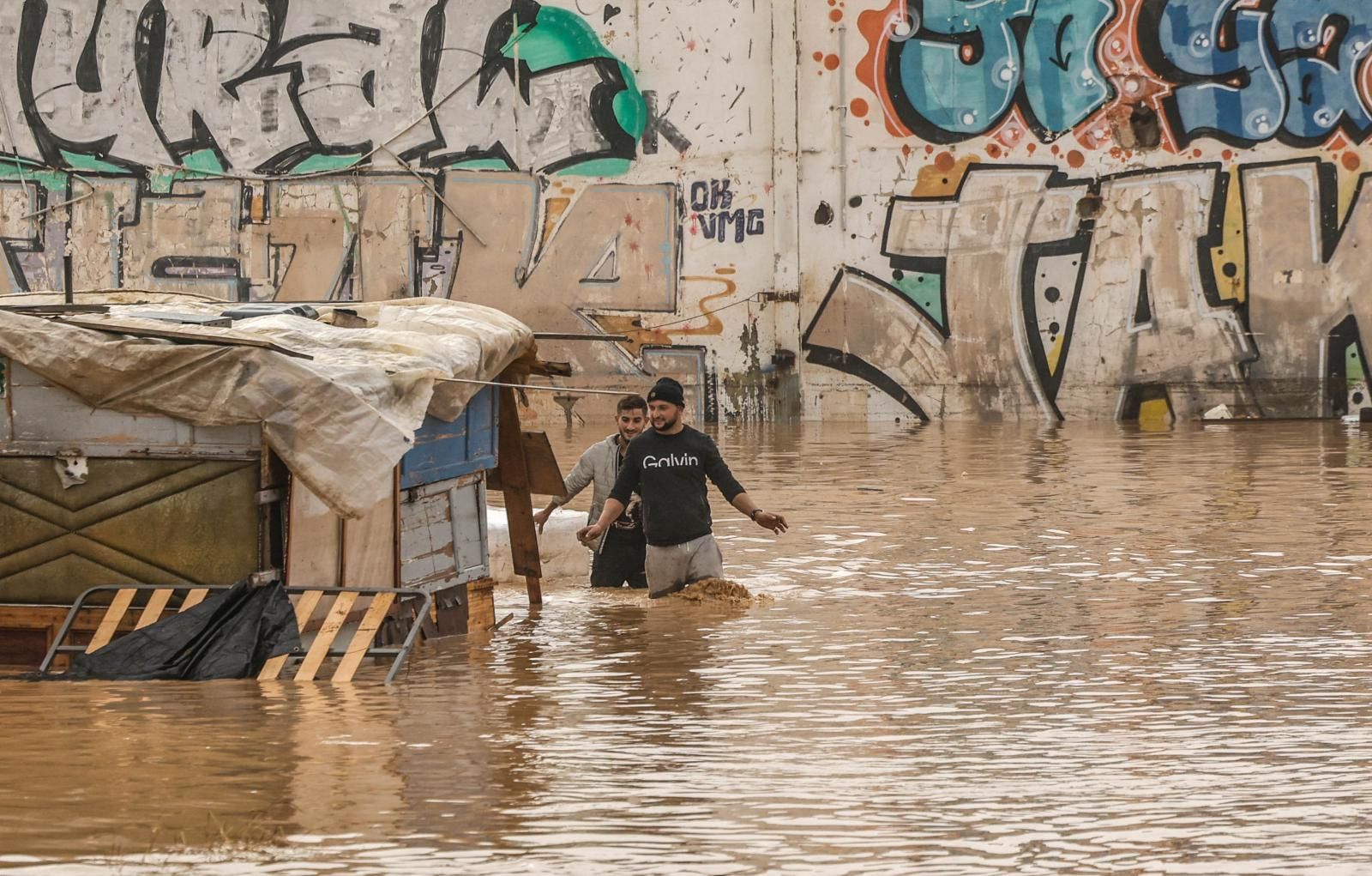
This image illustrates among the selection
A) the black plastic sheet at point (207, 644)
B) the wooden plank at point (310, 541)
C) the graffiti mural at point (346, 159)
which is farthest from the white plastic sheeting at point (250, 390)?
the graffiti mural at point (346, 159)

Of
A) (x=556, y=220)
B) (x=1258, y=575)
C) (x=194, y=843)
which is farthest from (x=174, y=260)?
(x=194, y=843)

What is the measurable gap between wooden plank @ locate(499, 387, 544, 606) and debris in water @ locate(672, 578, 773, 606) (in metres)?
0.88

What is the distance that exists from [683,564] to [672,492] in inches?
16.8

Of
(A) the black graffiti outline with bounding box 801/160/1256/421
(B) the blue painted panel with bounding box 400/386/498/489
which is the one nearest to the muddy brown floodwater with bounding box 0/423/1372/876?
(B) the blue painted panel with bounding box 400/386/498/489

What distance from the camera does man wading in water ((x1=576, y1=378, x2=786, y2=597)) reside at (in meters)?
11.0

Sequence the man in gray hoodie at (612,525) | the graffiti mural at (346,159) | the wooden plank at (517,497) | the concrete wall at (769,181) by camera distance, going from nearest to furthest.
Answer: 1. the wooden plank at (517,497)
2. the man in gray hoodie at (612,525)
3. the concrete wall at (769,181)
4. the graffiti mural at (346,159)

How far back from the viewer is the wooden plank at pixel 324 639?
28.8 ft

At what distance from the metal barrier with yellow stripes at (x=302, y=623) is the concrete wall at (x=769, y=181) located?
17.7 metres

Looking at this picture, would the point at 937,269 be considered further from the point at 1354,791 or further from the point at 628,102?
the point at 1354,791

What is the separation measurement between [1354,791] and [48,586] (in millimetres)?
5682

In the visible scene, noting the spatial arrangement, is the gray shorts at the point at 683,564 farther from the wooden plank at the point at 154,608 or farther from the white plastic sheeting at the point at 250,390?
the wooden plank at the point at 154,608

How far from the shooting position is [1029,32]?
26.2m

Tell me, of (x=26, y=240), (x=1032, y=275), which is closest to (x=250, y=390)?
(x=1032, y=275)

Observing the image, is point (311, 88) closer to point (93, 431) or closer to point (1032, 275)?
point (1032, 275)
